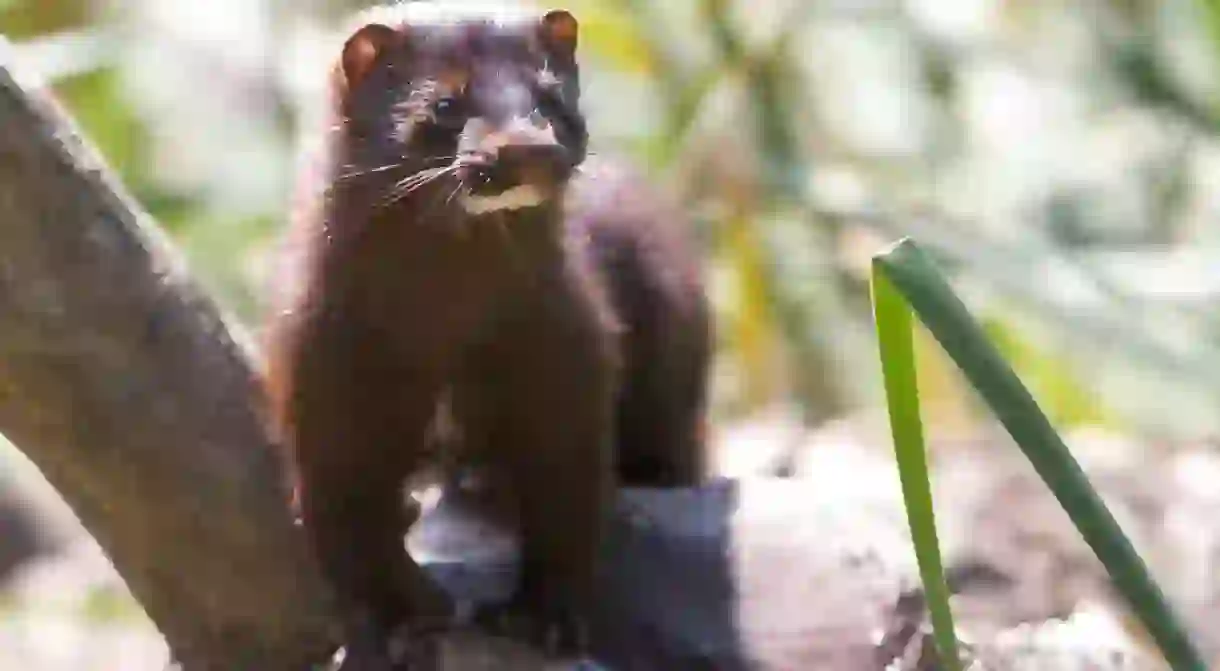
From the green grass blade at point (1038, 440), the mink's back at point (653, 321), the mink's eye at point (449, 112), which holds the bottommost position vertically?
the green grass blade at point (1038, 440)

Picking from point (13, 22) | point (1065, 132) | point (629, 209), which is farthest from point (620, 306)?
point (13, 22)

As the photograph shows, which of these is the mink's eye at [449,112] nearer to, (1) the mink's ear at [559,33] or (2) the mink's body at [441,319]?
(2) the mink's body at [441,319]

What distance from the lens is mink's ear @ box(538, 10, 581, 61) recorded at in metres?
1.74

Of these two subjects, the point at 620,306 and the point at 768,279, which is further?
the point at 768,279

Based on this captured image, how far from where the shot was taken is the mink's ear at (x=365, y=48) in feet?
5.67

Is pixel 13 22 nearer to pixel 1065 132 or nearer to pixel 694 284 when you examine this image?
pixel 694 284

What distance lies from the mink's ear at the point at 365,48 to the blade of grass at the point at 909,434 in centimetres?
99

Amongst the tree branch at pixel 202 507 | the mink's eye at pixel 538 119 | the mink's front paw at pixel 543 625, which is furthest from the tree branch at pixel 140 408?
the mink's eye at pixel 538 119

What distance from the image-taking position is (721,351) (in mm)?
Result: 3799

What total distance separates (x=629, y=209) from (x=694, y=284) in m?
0.17

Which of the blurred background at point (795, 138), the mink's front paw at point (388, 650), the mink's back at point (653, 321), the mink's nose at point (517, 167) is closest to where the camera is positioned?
the mink's nose at point (517, 167)

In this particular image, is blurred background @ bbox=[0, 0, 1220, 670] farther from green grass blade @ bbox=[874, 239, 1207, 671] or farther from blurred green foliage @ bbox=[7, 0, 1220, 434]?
green grass blade @ bbox=[874, 239, 1207, 671]

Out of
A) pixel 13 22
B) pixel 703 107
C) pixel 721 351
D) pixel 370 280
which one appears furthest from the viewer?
pixel 721 351

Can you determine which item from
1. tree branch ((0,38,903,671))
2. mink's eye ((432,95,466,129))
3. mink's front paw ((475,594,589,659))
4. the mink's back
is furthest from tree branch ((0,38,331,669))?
the mink's back
